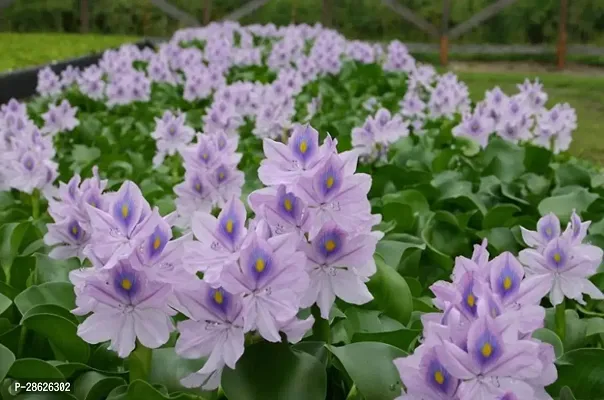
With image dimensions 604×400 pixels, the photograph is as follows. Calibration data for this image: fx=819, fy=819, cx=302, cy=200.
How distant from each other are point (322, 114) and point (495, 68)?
814cm

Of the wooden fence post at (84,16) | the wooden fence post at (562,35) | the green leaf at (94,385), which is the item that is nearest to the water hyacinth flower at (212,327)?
the green leaf at (94,385)

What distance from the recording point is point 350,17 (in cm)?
1351

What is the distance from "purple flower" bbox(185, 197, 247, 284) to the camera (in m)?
1.07

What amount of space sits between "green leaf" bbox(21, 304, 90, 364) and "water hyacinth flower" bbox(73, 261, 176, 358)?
9.6 inches

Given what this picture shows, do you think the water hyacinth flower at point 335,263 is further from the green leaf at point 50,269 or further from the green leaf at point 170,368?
the green leaf at point 50,269

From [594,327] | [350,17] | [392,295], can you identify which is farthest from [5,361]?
[350,17]

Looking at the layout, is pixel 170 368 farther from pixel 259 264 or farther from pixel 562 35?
pixel 562 35

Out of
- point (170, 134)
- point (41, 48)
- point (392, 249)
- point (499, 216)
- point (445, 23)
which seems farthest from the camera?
point (445, 23)

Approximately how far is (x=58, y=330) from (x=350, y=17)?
12.6 m

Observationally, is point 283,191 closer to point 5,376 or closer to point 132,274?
point 132,274

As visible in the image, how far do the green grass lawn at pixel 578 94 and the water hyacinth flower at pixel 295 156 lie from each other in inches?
173

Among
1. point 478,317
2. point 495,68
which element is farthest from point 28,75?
point 495,68

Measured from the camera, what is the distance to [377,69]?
277 inches

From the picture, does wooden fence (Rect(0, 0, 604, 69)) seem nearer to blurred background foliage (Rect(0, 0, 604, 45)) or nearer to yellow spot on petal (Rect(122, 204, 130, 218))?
blurred background foliage (Rect(0, 0, 604, 45))
